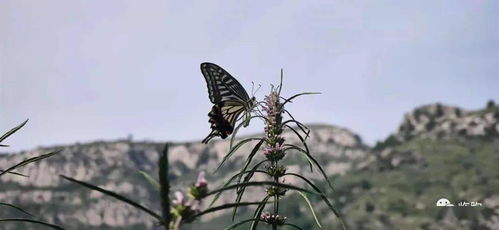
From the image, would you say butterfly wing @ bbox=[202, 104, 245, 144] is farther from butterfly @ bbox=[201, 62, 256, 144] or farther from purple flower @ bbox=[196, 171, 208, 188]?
purple flower @ bbox=[196, 171, 208, 188]

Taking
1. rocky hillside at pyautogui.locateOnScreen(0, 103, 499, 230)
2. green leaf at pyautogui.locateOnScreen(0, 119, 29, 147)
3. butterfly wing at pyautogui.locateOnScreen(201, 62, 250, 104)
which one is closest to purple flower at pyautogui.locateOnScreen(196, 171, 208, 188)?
green leaf at pyautogui.locateOnScreen(0, 119, 29, 147)

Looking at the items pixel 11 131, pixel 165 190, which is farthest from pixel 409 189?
pixel 165 190

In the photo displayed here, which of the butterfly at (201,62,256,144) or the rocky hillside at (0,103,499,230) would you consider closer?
the butterfly at (201,62,256,144)

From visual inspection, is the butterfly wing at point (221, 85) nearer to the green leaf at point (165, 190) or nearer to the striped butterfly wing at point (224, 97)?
the striped butterfly wing at point (224, 97)

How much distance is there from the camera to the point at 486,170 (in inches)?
5212

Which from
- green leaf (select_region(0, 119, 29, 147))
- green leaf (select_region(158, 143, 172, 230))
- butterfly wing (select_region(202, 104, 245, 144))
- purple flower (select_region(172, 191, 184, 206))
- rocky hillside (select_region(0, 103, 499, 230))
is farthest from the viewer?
rocky hillside (select_region(0, 103, 499, 230))

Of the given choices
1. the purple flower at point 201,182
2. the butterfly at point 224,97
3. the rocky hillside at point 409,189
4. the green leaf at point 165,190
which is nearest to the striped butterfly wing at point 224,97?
the butterfly at point 224,97

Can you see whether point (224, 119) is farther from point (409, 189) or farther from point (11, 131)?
point (409, 189)

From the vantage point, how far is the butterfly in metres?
5.01

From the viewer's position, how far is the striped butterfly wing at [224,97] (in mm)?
5016

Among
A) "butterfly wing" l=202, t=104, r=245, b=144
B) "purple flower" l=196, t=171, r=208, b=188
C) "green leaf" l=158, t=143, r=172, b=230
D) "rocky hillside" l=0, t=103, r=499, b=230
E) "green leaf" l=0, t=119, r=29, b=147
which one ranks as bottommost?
"green leaf" l=158, t=143, r=172, b=230

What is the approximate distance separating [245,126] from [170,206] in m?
1.85

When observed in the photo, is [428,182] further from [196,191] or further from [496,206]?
[196,191]

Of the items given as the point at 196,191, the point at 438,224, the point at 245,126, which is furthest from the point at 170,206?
the point at 438,224
